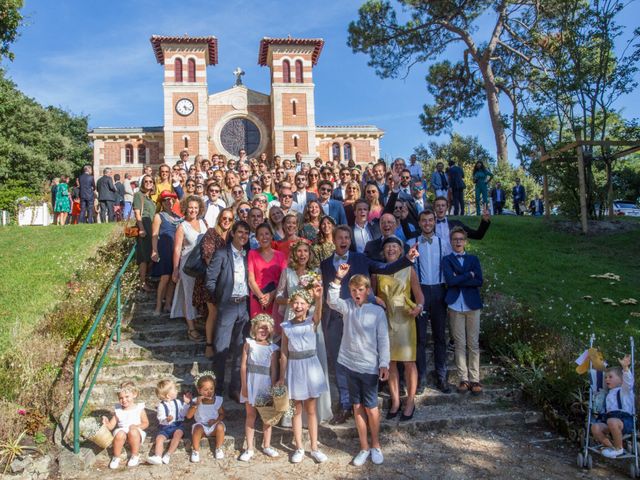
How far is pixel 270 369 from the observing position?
4.91 meters

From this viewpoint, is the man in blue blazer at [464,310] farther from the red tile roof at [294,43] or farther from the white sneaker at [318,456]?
the red tile roof at [294,43]

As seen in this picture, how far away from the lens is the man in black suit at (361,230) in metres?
6.23

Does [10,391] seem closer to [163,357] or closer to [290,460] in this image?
[163,357]

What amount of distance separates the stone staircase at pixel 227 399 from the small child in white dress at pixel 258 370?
0.30 m

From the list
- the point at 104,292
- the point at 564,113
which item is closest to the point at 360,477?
the point at 104,292

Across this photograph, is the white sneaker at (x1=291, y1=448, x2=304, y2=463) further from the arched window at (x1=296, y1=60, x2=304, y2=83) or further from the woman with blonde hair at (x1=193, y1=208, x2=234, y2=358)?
the arched window at (x1=296, y1=60, x2=304, y2=83)

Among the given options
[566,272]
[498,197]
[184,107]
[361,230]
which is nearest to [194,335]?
[361,230]

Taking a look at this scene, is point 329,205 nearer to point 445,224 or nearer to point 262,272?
point 445,224

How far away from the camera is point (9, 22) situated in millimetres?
11641

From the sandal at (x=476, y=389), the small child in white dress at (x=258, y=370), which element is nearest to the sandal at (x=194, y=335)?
the small child in white dress at (x=258, y=370)

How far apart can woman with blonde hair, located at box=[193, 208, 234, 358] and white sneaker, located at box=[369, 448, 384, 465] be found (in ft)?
7.72

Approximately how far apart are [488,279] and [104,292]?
6.29 meters

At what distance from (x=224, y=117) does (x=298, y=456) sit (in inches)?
1286

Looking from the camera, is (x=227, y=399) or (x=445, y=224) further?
(x=445, y=224)
